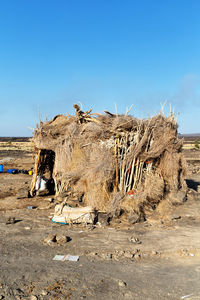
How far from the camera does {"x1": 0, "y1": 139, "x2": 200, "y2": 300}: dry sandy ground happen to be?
166 inches

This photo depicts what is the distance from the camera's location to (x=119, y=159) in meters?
8.94

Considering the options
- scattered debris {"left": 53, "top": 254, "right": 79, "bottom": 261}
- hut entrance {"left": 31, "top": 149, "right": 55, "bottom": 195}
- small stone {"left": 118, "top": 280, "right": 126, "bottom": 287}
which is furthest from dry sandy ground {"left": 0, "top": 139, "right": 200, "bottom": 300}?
hut entrance {"left": 31, "top": 149, "right": 55, "bottom": 195}

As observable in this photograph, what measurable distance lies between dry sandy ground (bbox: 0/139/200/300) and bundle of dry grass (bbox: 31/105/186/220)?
0.96m

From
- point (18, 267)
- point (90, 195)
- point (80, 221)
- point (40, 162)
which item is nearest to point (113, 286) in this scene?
point (18, 267)

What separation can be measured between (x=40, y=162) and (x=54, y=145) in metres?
2.09

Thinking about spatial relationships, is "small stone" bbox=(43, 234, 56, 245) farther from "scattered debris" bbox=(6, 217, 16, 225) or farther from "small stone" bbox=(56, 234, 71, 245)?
"scattered debris" bbox=(6, 217, 16, 225)

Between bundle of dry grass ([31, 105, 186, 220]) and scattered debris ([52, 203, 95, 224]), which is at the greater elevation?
bundle of dry grass ([31, 105, 186, 220])

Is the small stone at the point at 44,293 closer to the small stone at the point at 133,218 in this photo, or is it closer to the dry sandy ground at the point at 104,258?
the dry sandy ground at the point at 104,258

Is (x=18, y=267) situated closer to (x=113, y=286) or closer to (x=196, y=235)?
(x=113, y=286)

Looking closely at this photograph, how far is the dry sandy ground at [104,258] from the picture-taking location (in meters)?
4.21

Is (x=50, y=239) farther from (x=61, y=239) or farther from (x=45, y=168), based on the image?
(x=45, y=168)

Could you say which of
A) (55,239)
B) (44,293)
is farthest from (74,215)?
(44,293)

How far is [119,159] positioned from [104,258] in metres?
3.98

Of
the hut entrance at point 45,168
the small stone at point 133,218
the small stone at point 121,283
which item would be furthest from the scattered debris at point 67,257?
the hut entrance at point 45,168
